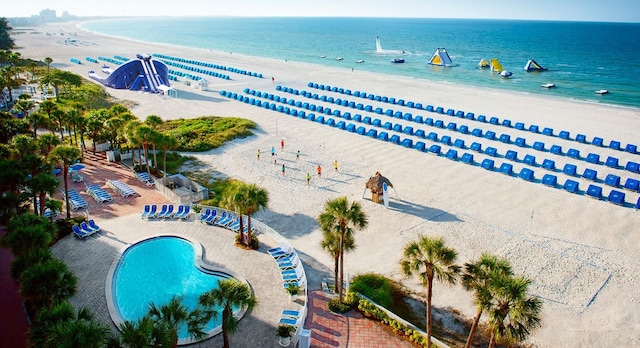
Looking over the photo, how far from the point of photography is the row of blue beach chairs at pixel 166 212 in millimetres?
26097

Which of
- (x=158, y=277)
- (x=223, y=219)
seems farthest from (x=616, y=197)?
(x=158, y=277)

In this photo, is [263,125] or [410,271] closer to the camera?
[410,271]

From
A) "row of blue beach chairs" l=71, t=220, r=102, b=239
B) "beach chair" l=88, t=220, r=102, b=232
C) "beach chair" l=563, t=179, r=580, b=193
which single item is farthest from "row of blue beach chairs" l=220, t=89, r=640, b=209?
"row of blue beach chairs" l=71, t=220, r=102, b=239

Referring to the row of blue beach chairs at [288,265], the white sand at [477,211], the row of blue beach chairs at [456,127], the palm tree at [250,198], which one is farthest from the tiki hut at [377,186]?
the row of blue beach chairs at [456,127]

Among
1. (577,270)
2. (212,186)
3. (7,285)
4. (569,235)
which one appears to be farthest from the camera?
(212,186)

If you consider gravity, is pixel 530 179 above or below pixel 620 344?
above

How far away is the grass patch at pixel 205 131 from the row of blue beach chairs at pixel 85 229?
1461 centimetres

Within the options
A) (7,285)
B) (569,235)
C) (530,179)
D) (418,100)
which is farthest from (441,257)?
(418,100)

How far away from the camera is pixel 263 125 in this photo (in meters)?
47.6

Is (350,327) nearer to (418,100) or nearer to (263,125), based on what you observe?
(263,125)

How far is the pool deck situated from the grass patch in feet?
33.6

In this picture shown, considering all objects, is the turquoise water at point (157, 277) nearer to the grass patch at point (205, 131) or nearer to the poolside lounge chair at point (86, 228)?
the poolside lounge chair at point (86, 228)

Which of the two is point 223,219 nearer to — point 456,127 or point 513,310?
point 513,310

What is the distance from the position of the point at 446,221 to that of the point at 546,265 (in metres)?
6.20
